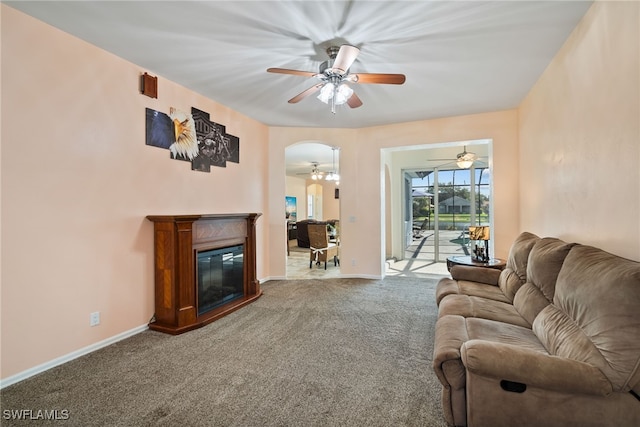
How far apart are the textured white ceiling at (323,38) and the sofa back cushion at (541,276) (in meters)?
1.78

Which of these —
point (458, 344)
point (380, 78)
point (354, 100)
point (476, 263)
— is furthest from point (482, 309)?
point (354, 100)

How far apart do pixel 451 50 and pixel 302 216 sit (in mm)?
10191

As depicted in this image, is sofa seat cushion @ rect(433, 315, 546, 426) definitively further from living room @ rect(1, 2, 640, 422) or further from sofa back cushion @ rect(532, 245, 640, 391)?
living room @ rect(1, 2, 640, 422)

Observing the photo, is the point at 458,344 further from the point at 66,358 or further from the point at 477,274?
the point at 66,358

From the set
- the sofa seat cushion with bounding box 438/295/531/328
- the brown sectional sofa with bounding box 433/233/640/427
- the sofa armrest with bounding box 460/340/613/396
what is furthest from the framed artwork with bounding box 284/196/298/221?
the sofa armrest with bounding box 460/340/613/396

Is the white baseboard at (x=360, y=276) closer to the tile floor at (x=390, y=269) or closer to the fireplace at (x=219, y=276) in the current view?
the tile floor at (x=390, y=269)

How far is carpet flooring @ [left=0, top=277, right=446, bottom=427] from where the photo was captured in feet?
5.85

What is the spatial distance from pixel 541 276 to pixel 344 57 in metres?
2.25

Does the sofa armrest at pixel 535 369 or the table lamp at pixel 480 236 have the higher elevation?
the table lamp at pixel 480 236

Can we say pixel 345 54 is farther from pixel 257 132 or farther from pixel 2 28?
pixel 257 132

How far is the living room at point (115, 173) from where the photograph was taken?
1.93 meters

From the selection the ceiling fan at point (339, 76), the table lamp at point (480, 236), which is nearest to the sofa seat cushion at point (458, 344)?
the table lamp at point (480, 236)

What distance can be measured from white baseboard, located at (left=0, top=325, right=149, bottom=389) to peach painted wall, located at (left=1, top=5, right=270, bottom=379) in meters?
0.03

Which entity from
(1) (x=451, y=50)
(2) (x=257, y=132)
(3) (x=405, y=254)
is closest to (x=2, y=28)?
(2) (x=257, y=132)
